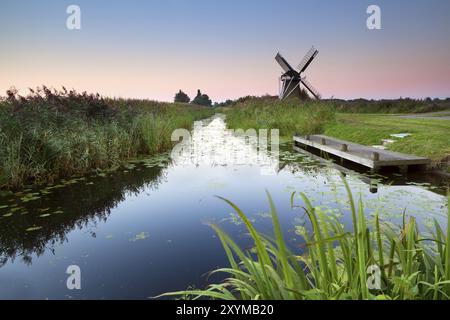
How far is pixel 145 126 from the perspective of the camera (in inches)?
415

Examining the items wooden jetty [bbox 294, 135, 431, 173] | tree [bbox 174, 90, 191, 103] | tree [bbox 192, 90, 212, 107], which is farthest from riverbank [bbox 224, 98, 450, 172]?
tree [bbox 192, 90, 212, 107]

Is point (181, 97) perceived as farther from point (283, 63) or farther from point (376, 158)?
point (376, 158)

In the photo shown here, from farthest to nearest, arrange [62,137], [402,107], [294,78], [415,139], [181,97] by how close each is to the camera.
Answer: [181,97] → [294,78] → [402,107] → [415,139] → [62,137]

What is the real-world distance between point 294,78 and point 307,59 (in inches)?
102

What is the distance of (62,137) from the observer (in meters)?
7.27

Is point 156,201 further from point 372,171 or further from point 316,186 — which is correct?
point 372,171

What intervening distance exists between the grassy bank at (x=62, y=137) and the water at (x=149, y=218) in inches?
21.5

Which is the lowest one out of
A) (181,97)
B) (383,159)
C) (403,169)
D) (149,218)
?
(149,218)

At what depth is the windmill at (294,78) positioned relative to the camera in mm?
27797

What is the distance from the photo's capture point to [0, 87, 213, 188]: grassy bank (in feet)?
20.2

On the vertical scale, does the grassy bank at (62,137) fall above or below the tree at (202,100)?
below

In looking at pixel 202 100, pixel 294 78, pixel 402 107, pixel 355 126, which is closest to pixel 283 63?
pixel 294 78

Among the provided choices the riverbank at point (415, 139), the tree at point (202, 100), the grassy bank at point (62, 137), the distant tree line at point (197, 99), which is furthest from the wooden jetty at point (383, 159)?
the tree at point (202, 100)

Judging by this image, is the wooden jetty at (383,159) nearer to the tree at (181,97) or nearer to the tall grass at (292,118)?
the tall grass at (292,118)
